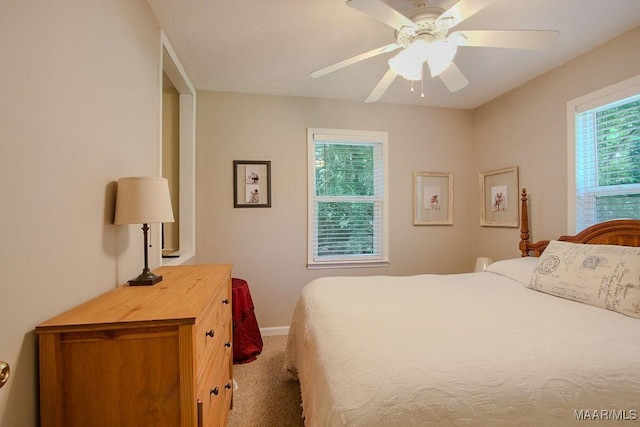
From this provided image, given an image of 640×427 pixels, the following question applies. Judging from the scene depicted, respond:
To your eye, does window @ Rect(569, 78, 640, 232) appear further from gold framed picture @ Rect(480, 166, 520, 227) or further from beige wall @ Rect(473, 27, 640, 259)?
gold framed picture @ Rect(480, 166, 520, 227)

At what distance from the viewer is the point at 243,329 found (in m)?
2.47

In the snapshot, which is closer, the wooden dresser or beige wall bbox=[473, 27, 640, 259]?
the wooden dresser

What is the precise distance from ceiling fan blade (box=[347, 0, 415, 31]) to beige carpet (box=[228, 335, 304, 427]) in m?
2.28

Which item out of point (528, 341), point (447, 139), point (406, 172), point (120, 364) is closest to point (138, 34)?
point (120, 364)

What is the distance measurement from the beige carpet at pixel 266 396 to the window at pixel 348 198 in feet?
3.67

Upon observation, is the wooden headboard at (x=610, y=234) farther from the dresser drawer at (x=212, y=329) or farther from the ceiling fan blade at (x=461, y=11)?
the dresser drawer at (x=212, y=329)

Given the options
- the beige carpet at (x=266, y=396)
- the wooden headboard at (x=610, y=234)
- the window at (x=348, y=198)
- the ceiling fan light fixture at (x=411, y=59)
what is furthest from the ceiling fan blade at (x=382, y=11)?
the beige carpet at (x=266, y=396)

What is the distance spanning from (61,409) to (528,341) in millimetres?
1619

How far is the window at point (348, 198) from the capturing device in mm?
3129

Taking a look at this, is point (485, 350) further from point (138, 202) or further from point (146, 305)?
point (138, 202)

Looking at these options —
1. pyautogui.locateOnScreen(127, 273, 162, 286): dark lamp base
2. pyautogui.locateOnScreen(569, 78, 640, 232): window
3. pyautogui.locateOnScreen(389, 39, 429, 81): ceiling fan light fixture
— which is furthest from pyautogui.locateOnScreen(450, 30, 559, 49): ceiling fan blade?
pyautogui.locateOnScreen(127, 273, 162, 286): dark lamp base

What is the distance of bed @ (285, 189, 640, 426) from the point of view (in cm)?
84

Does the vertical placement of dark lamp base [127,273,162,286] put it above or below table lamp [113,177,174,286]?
below

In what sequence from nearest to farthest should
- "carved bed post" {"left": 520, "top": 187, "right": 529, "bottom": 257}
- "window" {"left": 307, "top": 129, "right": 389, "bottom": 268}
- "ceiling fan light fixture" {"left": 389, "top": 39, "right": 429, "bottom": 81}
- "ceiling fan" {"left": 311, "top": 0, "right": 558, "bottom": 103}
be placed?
"ceiling fan" {"left": 311, "top": 0, "right": 558, "bottom": 103} → "ceiling fan light fixture" {"left": 389, "top": 39, "right": 429, "bottom": 81} → "carved bed post" {"left": 520, "top": 187, "right": 529, "bottom": 257} → "window" {"left": 307, "top": 129, "right": 389, "bottom": 268}
